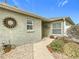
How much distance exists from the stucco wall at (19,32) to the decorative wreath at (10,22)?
33 cm

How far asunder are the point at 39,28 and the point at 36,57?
23.0ft

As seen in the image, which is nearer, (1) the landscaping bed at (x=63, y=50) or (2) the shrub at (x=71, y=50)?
(1) the landscaping bed at (x=63, y=50)

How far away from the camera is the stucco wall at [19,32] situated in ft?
56.0

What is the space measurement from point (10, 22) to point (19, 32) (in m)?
1.53

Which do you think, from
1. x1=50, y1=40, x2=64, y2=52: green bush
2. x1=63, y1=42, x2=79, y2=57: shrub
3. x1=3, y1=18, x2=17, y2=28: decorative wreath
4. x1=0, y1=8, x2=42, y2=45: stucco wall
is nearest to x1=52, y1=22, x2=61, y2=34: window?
x1=0, y1=8, x2=42, y2=45: stucco wall

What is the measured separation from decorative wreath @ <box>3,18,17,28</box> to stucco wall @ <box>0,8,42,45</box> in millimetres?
330

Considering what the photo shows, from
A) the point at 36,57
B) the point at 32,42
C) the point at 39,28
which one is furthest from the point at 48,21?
the point at 36,57

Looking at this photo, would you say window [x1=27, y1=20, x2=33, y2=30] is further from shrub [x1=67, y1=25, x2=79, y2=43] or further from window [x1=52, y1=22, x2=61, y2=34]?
shrub [x1=67, y1=25, x2=79, y2=43]

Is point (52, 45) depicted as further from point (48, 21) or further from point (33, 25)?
point (48, 21)

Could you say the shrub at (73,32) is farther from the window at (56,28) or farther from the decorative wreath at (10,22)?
the decorative wreath at (10,22)

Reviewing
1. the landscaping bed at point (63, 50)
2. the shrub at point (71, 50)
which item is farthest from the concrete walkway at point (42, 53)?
the shrub at point (71, 50)

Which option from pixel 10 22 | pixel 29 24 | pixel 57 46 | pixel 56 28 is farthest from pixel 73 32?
pixel 10 22

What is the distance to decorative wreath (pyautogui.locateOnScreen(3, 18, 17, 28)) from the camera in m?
17.2

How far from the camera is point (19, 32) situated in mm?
17891
